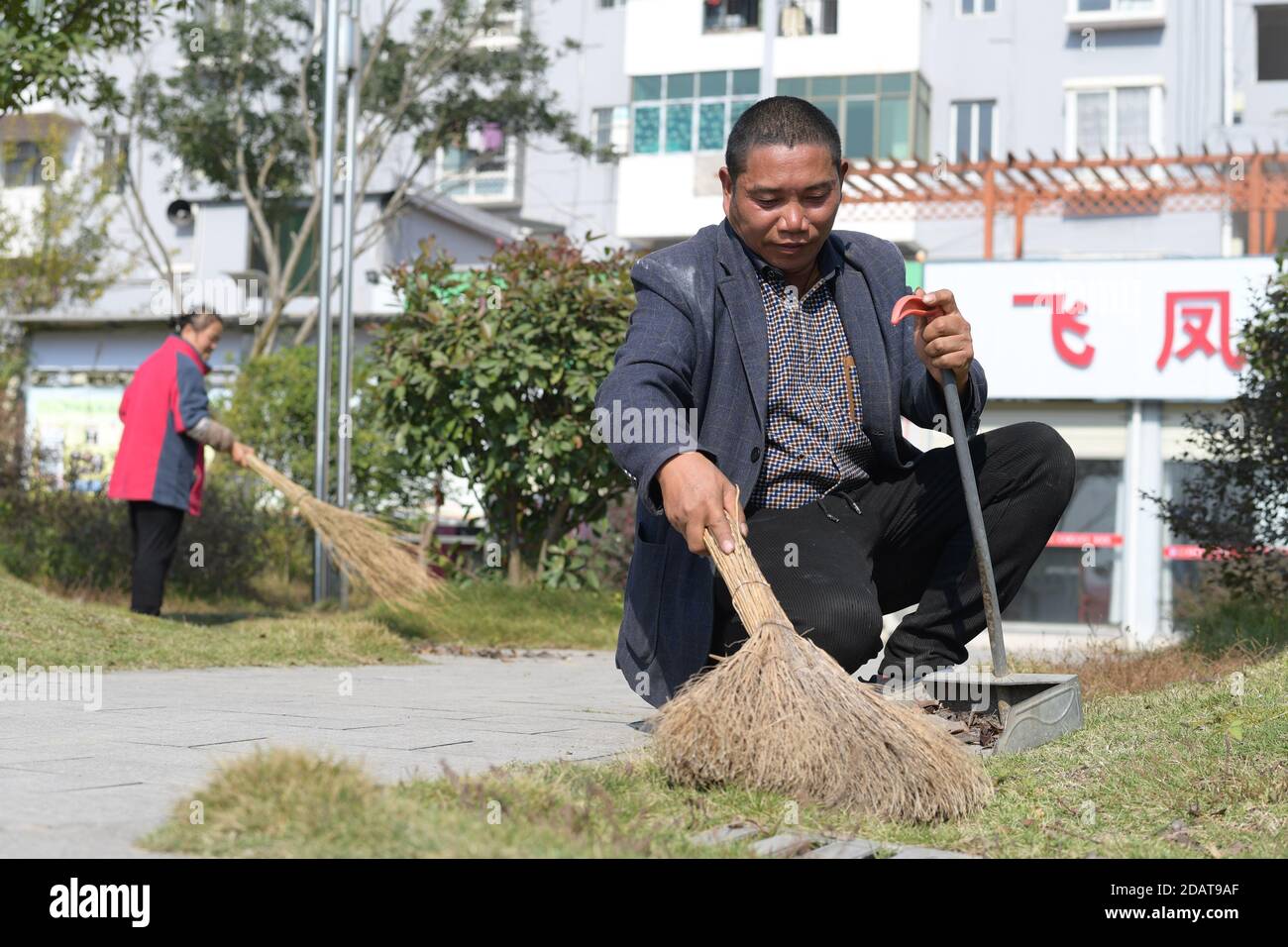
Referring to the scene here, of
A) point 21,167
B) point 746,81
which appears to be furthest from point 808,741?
point 21,167

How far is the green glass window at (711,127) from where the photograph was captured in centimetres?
2491

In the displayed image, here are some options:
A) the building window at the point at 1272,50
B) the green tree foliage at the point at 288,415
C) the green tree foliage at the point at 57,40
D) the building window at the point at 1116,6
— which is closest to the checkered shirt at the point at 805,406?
the green tree foliage at the point at 57,40

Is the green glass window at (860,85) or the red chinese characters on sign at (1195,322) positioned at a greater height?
the green glass window at (860,85)

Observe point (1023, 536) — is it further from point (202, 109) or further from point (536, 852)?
point (202, 109)

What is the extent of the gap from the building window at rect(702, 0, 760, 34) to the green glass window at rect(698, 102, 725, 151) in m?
2.03

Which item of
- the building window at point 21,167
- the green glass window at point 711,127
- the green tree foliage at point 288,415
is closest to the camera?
the green tree foliage at point 288,415

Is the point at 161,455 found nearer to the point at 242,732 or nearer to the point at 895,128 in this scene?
the point at 242,732

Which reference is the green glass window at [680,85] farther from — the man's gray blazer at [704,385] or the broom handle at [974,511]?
the broom handle at [974,511]

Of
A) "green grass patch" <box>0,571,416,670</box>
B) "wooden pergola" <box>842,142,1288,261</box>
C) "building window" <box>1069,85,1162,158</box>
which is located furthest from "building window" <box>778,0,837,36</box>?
"green grass patch" <box>0,571,416,670</box>

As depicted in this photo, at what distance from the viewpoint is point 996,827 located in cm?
290

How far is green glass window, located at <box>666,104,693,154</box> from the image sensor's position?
25.1 meters

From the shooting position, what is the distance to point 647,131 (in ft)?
83.3

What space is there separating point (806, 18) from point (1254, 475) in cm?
1869

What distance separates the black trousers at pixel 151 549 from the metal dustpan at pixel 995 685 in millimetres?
4950
